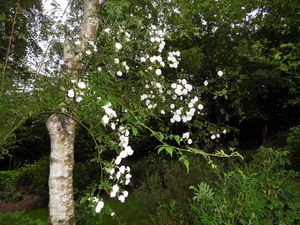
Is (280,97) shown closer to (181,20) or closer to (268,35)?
(268,35)

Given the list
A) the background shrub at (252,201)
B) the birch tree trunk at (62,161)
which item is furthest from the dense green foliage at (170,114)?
the birch tree trunk at (62,161)

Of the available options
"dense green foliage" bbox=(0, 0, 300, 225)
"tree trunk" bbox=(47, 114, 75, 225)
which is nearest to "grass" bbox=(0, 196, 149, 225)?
"dense green foliage" bbox=(0, 0, 300, 225)

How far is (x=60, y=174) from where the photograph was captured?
360cm

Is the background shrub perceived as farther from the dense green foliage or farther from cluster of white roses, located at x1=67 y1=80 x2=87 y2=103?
cluster of white roses, located at x1=67 y1=80 x2=87 y2=103

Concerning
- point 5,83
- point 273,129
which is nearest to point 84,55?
point 5,83

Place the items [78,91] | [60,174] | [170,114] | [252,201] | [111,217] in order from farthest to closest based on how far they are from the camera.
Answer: [111,217], [170,114], [60,174], [252,201], [78,91]

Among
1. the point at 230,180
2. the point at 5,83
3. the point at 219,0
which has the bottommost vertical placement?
the point at 230,180

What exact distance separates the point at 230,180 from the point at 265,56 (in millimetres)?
9959

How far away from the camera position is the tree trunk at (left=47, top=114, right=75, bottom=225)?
360 cm

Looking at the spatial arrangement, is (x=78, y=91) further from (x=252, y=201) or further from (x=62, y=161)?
(x=252, y=201)

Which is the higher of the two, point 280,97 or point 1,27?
point 1,27

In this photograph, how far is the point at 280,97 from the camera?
50.6 ft

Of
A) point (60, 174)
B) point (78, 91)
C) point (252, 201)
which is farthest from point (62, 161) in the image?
point (252, 201)

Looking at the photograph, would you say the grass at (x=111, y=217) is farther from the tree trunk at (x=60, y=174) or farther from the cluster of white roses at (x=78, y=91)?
the cluster of white roses at (x=78, y=91)
